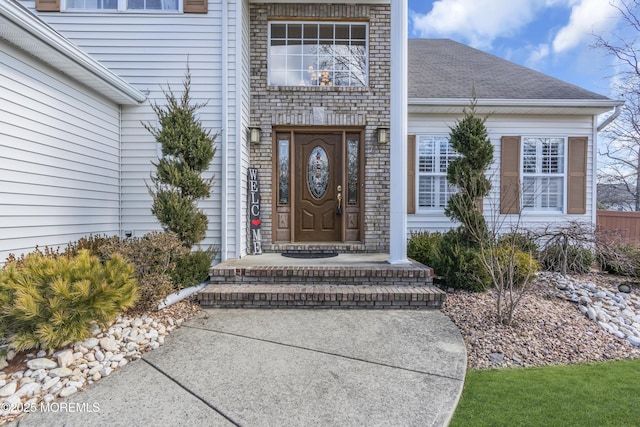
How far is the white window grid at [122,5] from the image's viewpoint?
526cm

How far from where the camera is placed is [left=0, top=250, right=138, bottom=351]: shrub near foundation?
7.98 feet

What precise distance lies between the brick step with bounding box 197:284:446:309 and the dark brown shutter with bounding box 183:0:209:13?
→ 14.9 feet

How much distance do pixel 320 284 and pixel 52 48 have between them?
4.17 metres

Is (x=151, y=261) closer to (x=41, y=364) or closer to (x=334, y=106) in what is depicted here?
(x=41, y=364)

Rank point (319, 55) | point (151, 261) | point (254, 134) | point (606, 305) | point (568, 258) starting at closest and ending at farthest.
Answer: point (151, 261), point (606, 305), point (568, 258), point (254, 134), point (319, 55)

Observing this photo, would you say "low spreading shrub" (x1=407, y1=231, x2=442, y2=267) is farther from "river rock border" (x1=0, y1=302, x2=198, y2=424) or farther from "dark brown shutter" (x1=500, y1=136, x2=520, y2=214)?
"river rock border" (x1=0, y1=302, x2=198, y2=424)

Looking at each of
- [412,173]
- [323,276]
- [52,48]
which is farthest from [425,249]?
[52,48]

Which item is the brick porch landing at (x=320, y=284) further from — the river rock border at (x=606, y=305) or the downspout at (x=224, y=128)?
the river rock border at (x=606, y=305)

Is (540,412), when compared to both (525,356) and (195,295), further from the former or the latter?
(195,295)

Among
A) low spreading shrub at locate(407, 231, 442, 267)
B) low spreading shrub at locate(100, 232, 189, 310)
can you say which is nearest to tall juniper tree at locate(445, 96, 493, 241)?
low spreading shrub at locate(407, 231, 442, 267)

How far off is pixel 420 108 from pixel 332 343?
5.12 m

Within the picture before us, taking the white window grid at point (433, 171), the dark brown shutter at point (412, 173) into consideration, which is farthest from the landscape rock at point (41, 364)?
the white window grid at point (433, 171)

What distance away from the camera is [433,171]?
263 inches

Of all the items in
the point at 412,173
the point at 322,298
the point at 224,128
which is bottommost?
the point at 322,298
